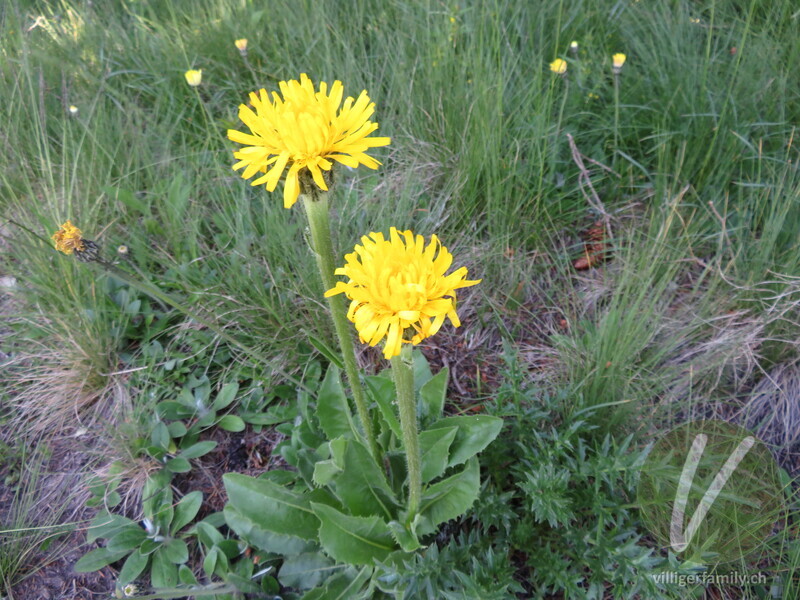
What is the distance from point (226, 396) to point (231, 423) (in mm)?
104

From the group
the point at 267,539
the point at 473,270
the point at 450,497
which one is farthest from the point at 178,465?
the point at 473,270

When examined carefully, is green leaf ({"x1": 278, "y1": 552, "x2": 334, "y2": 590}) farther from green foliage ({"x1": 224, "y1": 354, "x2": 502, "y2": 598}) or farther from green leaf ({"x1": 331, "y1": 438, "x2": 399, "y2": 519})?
green leaf ({"x1": 331, "y1": 438, "x2": 399, "y2": 519})

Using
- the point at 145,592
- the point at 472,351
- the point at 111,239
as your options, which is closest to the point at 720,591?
the point at 472,351

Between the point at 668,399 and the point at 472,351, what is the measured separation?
26.6 inches

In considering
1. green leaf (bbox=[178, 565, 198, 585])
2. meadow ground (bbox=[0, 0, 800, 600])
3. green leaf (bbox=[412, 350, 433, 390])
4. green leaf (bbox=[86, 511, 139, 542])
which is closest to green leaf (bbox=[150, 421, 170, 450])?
meadow ground (bbox=[0, 0, 800, 600])

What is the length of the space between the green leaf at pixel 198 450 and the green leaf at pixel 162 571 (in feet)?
0.99

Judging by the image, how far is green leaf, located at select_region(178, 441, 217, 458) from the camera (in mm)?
2000

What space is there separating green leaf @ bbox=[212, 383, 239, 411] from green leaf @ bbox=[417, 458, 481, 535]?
86cm

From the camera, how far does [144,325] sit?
92.9 inches

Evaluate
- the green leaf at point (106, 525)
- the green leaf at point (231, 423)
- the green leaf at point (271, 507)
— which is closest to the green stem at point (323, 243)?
the green leaf at point (271, 507)

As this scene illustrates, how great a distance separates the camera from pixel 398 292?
1.02m

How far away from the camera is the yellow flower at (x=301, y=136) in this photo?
1.15 m

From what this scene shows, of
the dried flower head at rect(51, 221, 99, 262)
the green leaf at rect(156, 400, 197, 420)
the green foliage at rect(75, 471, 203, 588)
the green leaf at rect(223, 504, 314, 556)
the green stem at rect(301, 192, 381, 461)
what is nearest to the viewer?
the green stem at rect(301, 192, 381, 461)

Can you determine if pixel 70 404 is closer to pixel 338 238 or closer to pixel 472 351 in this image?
pixel 338 238
